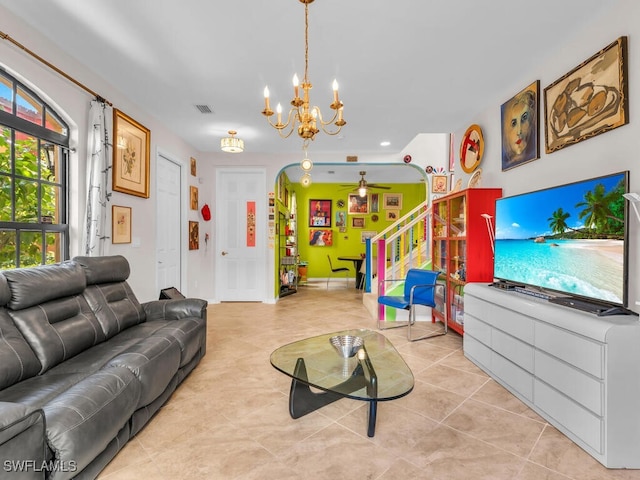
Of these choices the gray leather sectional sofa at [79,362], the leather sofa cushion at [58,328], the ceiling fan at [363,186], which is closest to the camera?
the gray leather sectional sofa at [79,362]

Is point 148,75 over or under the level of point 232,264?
over

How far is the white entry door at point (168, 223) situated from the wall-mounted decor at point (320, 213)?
14.8 feet

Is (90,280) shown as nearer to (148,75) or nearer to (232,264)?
(148,75)

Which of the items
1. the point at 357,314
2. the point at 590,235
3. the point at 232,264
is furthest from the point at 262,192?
the point at 590,235

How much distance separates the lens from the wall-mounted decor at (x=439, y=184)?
18.6 ft

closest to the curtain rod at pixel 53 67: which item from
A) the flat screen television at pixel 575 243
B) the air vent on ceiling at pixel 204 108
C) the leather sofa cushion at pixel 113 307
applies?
the air vent on ceiling at pixel 204 108

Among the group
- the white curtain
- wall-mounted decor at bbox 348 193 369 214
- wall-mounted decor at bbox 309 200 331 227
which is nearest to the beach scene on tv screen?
the white curtain

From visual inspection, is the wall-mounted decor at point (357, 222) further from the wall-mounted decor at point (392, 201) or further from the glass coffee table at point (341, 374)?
the glass coffee table at point (341, 374)

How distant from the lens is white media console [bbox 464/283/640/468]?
168cm

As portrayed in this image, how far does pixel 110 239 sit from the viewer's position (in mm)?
3287

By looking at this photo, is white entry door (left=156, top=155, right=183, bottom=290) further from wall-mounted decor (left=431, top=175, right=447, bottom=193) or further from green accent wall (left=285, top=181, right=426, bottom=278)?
green accent wall (left=285, top=181, right=426, bottom=278)

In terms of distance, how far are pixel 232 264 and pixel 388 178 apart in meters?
4.73

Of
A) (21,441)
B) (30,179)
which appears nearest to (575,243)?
(21,441)

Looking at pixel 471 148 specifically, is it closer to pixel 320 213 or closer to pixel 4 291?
pixel 4 291
